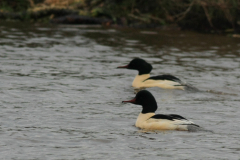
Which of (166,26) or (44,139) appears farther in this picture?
(166,26)

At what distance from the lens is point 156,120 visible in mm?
9891

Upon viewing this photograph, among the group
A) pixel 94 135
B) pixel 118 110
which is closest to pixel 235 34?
pixel 118 110

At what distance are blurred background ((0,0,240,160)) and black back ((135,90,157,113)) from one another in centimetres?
46

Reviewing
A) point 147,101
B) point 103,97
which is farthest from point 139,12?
point 147,101

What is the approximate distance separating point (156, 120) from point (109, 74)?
7.05 metres

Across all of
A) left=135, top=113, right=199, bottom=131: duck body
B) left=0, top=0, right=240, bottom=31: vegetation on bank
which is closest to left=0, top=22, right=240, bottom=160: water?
left=135, top=113, right=199, bottom=131: duck body

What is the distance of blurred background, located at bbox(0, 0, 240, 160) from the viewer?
8.82 meters

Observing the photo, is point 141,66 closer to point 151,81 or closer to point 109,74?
point 151,81

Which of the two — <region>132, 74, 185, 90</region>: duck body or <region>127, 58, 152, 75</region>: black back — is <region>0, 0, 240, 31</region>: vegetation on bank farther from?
<region>132, 74, 185, 90</region>: duck body

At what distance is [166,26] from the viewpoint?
31.2 m

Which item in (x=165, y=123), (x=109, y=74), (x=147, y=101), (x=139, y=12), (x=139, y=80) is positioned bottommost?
(x=109, y=74)

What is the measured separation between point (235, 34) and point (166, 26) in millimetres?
4076

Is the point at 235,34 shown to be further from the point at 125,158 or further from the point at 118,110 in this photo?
the point at 125,158

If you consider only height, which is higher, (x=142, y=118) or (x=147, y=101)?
(x=147, y=101)
